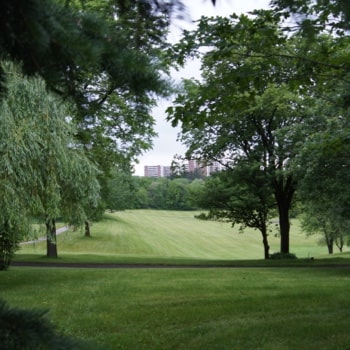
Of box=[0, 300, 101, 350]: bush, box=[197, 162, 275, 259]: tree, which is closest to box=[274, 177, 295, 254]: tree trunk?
box=[197, 162, 275, 259]: tree

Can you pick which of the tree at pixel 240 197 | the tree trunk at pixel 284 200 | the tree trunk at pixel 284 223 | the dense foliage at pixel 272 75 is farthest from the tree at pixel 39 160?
the tree trunk at pixel 284 223

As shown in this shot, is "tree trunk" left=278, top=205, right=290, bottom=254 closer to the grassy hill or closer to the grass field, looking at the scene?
the grass field

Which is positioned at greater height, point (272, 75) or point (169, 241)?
point (272, 75)

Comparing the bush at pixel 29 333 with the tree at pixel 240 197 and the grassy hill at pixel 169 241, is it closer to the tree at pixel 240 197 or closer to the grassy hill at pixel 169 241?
the tree at pixel 240 197

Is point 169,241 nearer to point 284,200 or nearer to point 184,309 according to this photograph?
point 284,200

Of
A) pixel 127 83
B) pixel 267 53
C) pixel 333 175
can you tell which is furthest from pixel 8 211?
pixel 333 175

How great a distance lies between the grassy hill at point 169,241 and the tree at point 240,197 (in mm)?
10015

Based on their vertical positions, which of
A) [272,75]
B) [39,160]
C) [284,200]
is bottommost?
[284,200]

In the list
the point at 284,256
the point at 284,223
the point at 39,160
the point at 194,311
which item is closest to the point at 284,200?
the point at 284,223

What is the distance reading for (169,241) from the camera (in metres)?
54.2

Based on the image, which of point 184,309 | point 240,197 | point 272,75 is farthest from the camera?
point 240,197

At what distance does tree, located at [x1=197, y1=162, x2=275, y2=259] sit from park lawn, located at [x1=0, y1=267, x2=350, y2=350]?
1137cm

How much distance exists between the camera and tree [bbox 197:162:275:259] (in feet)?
75.9

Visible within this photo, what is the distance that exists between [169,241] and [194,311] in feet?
154
